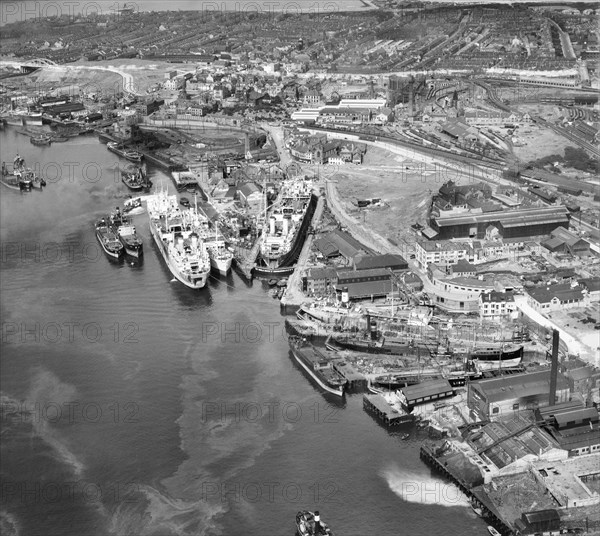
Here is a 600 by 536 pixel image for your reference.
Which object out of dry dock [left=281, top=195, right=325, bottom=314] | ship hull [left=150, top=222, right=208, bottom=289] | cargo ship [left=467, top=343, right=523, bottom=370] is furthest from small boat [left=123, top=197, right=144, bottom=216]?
cargo ship [left=467, top=343, right=523, bottom=370]

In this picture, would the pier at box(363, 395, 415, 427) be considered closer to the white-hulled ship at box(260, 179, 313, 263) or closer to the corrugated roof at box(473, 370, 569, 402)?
the corrugated roof at box(473, 370, 569, 402)

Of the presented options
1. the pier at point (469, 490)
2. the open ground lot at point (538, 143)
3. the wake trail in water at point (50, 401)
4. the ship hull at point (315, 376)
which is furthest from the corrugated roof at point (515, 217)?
the wake trail in water at point (50, 401)

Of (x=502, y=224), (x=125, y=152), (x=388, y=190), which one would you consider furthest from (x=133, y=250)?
(x=125, y=152)

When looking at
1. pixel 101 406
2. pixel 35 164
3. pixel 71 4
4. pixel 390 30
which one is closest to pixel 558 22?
pixel 390 30


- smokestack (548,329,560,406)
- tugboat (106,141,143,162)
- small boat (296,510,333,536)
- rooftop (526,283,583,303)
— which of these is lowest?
tugboat (106,141,143,162)

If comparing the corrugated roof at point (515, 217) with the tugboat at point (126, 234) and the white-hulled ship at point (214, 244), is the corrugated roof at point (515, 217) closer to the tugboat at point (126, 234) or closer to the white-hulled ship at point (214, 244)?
the white-hulled ship at point (214, 244)

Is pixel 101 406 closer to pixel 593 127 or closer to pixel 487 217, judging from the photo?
pixel 487 217
